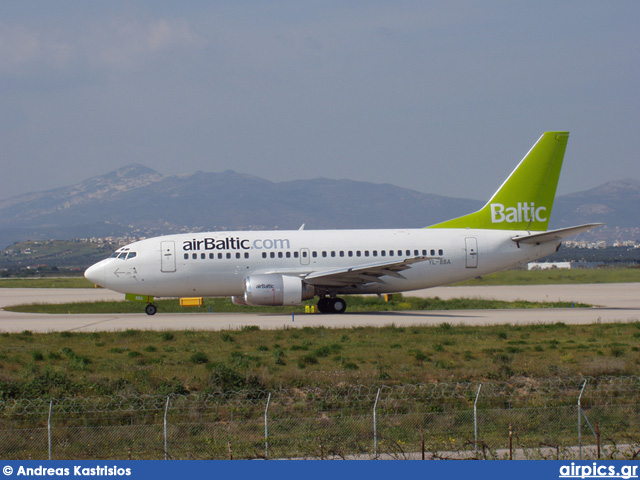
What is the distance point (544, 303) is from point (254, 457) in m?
34.3

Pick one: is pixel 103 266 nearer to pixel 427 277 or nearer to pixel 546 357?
pixel 427 277

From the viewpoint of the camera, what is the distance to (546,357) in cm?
2367

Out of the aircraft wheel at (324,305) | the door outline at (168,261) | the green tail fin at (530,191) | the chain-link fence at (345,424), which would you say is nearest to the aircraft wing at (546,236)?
the green tail fin at (530,191)

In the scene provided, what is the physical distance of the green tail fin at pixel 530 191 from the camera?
4069cm

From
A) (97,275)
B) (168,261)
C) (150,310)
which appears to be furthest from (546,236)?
(97,275)

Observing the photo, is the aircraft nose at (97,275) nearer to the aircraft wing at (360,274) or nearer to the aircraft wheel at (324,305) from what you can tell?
the aircraft wing at (360,274)

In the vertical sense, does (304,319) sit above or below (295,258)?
below

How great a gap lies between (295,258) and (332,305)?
321 cm

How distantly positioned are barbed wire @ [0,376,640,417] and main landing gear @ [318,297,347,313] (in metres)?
19.6

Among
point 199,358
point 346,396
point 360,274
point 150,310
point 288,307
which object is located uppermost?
point 360,274

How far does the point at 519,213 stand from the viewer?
4091 centimetres

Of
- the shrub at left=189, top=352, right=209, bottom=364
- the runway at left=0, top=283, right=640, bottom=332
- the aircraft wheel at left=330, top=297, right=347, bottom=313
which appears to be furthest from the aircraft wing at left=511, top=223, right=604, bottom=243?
the shrub at left=189, top=352, right=209, bottom=364

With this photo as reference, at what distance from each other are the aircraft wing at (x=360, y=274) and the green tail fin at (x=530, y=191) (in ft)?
14.6

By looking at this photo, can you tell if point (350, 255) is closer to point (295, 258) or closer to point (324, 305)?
point (295, 258)
